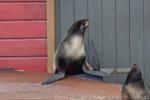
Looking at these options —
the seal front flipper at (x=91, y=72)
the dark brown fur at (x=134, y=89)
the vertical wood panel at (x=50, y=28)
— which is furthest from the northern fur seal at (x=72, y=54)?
the vertical wood panel at (x=50, y=28)

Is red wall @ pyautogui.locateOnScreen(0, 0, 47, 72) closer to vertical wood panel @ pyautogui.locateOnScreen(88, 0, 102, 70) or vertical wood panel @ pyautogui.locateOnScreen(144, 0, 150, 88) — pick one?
vertical wood panel @ pyautogui.locateOnScreen(88, 0, 102, 70)

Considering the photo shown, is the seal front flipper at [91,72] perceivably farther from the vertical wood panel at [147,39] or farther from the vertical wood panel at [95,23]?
the vertical wood panel at [147,39]

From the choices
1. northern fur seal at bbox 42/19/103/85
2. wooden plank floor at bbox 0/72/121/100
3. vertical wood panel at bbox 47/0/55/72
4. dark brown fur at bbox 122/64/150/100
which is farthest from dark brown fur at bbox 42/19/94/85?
vertical wood panel at bbox 47/0/55/72

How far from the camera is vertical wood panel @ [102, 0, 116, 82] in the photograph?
3.29 m

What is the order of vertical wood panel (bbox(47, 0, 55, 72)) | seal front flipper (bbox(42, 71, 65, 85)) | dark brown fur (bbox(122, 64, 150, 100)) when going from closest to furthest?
dark brown fur (bbox(122, 64, 150, 100)) → seal front flipper (bbox(42, 71, 65, 85)) → vertical wood panel (bbox(47, 0, 55, 72))

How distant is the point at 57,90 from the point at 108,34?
1.22 meters

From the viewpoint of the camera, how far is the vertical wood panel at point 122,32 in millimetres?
3291

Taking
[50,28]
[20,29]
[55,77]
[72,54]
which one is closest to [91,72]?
[72,54]

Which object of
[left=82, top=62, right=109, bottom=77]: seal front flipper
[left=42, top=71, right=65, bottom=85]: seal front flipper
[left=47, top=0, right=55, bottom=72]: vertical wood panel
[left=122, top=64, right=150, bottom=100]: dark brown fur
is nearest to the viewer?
[left=122, top=64, right=150, bottom=100]: dark brown fur

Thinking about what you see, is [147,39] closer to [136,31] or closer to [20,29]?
[136,31]

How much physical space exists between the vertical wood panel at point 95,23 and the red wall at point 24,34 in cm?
34

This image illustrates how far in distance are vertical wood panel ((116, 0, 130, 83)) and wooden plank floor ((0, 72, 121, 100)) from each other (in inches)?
37.6

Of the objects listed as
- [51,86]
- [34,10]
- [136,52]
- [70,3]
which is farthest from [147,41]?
[51,86]

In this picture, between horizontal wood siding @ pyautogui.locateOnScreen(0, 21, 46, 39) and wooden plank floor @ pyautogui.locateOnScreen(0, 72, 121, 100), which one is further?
horizontal wood siding @ pyautogui.locateOnScreen(0, 21, 46, 39)
